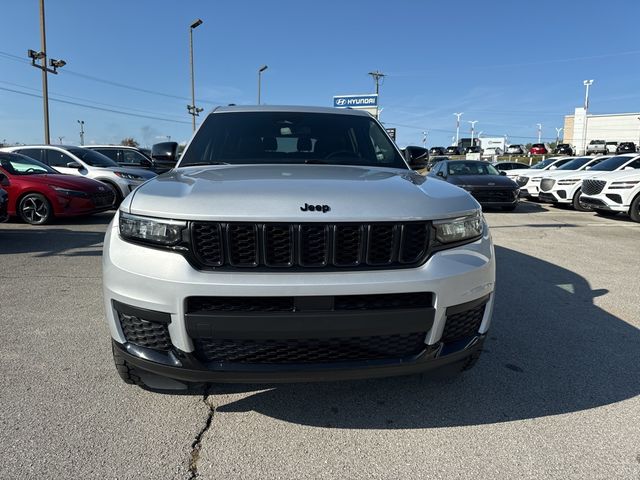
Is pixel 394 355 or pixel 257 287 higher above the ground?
pixel 257 287

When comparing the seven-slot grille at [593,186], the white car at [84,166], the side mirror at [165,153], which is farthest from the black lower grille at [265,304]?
the seven-slot grille at [593,186]

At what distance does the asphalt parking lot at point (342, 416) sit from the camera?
2.12 meters

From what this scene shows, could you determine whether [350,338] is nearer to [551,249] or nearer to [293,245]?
[293,245]

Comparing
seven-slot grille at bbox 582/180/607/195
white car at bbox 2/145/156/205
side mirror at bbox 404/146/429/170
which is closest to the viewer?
side mirror at bbox 404/146/429/170

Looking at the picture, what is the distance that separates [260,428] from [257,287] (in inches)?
34.4

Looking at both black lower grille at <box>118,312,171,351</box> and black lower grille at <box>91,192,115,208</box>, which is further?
black lower grille at <box>91,192,115,208</box>

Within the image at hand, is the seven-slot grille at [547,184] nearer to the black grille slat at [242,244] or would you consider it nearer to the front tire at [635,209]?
the front tire at [635,209]

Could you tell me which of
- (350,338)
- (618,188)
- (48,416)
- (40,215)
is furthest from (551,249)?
(40,215)

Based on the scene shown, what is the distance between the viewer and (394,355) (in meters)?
2.19

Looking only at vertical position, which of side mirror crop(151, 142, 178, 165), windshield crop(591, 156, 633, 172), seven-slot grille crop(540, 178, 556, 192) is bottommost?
→ seven-slot grille crop(540, 178, 556, 192)

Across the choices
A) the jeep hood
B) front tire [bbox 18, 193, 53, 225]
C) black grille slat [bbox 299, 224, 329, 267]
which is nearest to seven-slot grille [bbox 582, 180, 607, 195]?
the jeep hood

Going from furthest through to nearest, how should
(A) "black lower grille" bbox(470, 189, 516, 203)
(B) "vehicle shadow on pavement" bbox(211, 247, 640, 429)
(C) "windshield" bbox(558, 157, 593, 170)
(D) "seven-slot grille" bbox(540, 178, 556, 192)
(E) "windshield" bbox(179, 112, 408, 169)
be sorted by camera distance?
(C) "windshield" bbox(558, 157, 593, 170)
(D) "seven-slot grille" bbox(540, 178, 556, 192)
(A) "black lower grille" bbox(470, 189, 516, 203)
(E) "windshield" bbox(179, 112, 408, 169)
(B) "vehicle shadow on pavement" bbox(211, 247, 640, 429)

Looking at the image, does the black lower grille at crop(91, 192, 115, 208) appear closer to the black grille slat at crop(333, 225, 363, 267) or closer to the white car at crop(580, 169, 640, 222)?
the black grille slat at crop(333, 225, 363, 267)

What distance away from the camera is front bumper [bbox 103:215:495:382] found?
201 cm
